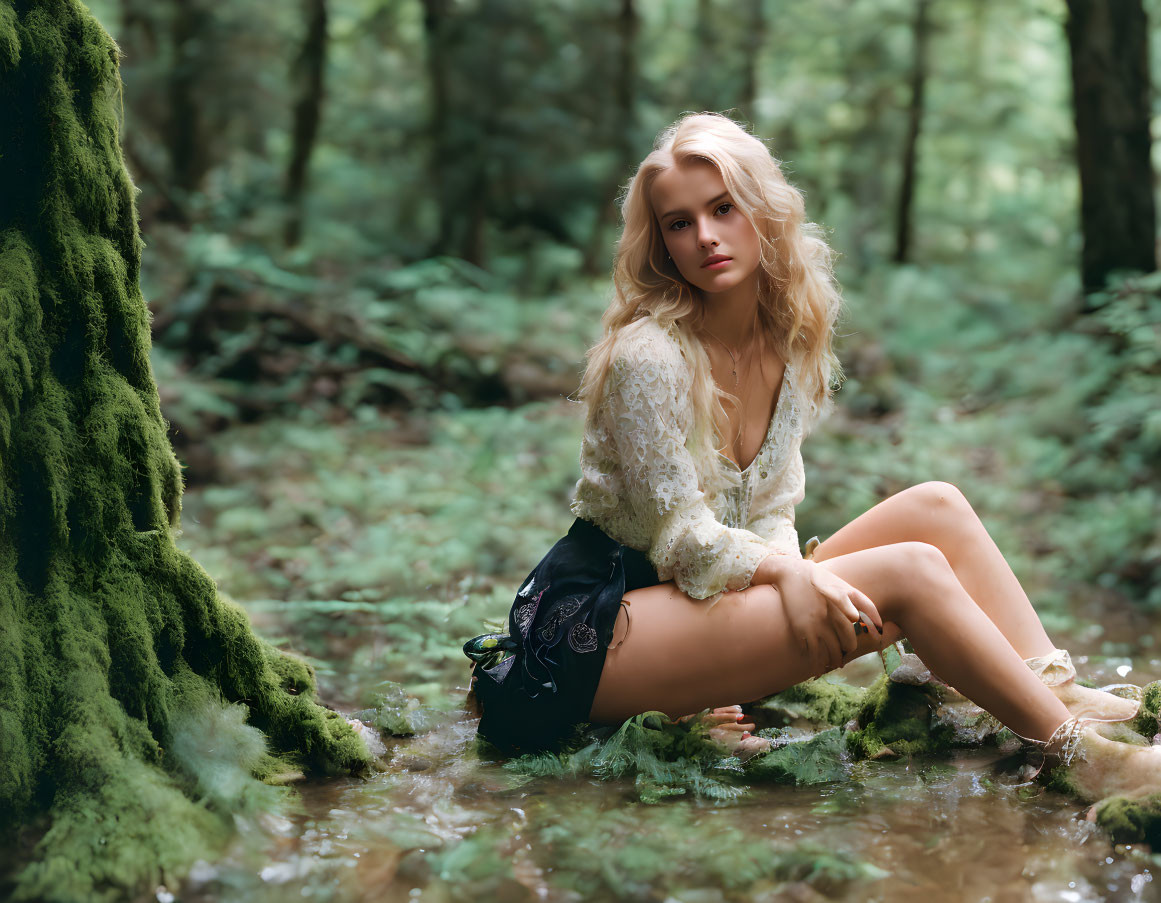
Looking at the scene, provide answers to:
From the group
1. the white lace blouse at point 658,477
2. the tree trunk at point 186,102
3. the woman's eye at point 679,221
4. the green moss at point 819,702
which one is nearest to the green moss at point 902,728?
the green moss at point 819,702

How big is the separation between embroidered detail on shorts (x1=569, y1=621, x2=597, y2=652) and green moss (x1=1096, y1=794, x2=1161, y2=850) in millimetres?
1209

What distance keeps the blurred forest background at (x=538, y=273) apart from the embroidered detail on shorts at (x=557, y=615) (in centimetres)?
51

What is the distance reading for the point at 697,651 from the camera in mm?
2498

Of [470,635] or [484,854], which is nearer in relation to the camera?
[484,854]

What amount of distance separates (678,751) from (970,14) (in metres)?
11.2

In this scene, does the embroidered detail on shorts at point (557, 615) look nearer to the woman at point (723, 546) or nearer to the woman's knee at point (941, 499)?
the woman at point (723, 546)

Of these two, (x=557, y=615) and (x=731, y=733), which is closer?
(x=557, y=615)

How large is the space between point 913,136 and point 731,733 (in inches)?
397

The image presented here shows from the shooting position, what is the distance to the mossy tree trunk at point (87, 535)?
189 centimetres

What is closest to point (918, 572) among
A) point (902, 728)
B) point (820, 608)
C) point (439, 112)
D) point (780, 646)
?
point (820, 608)

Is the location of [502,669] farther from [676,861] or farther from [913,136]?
[913,136]

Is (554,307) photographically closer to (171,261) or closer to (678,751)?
(171,261)

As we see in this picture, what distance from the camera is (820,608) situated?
239 cm

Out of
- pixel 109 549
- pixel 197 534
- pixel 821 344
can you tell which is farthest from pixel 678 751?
pixel 197 534
